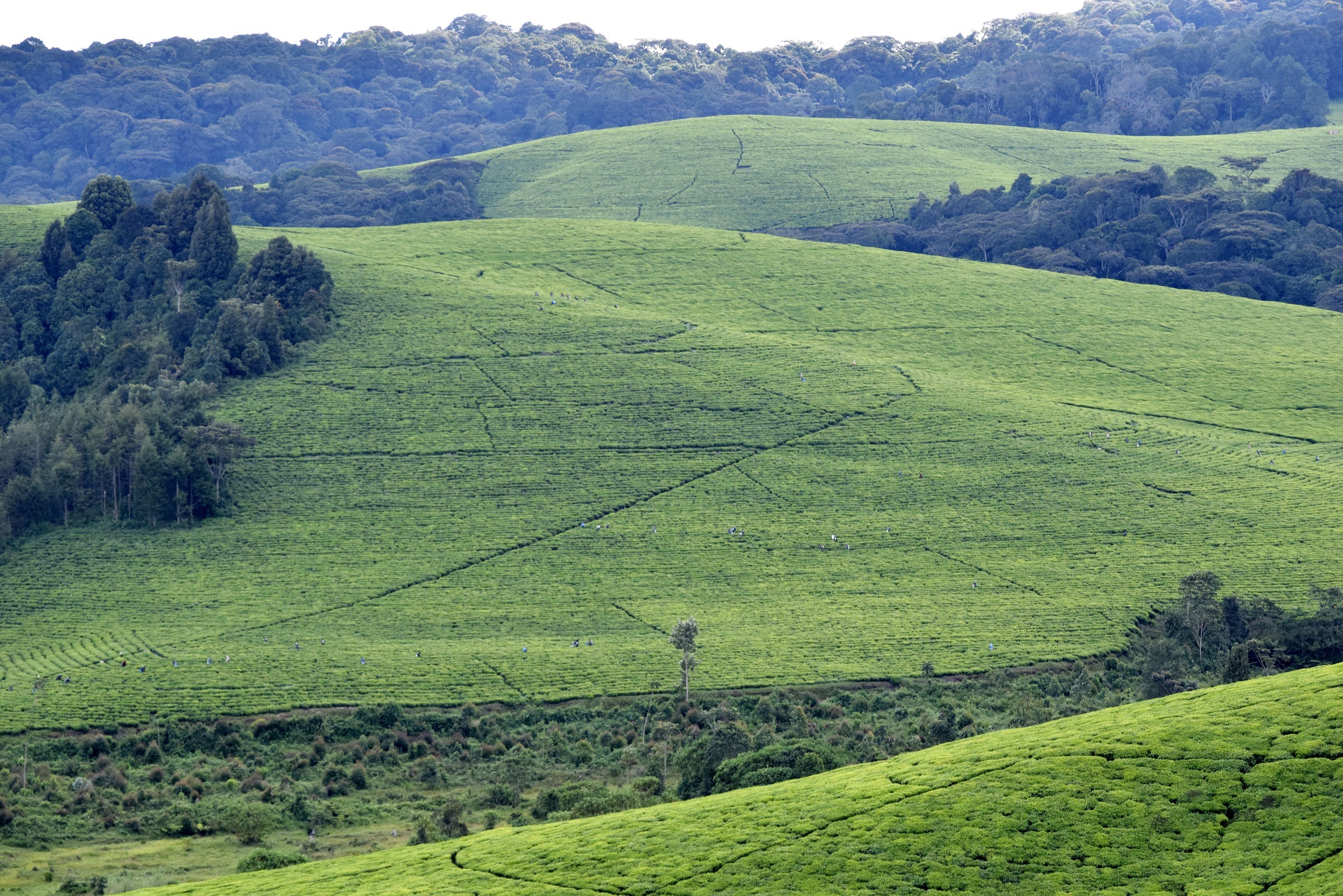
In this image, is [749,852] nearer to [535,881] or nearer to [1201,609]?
[535,881]

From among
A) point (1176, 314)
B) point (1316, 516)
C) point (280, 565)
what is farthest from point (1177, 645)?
point (1176, 314)

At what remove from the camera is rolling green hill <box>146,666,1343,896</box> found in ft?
105

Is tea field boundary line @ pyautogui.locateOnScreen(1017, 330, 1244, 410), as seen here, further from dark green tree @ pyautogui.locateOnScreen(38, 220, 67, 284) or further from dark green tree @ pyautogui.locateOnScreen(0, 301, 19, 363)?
dark green tree @ pyautogui.locateOnScreen(0, 301, 19, 363)

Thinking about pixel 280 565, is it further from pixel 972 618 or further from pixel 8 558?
pixel 972 618

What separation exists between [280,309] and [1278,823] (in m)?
103

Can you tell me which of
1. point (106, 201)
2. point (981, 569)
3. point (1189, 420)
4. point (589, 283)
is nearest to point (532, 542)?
point (981, 569)

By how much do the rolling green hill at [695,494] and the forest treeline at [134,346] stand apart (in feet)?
10.8

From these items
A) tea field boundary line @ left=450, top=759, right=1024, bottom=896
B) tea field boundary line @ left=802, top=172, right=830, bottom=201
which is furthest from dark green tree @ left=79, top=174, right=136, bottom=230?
tea field boundary line @ left=450, top=759, right=1024, bottom=896

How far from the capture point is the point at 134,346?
390 ft

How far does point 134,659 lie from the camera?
73.4 metres

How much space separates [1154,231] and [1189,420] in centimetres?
6075

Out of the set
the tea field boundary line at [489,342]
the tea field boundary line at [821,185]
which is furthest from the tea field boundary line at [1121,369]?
the tea field boundary line at [821,185]

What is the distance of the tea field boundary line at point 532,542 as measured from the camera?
78.8m

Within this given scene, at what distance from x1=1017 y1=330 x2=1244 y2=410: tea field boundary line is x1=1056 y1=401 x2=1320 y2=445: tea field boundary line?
Result: 507 centimetres
